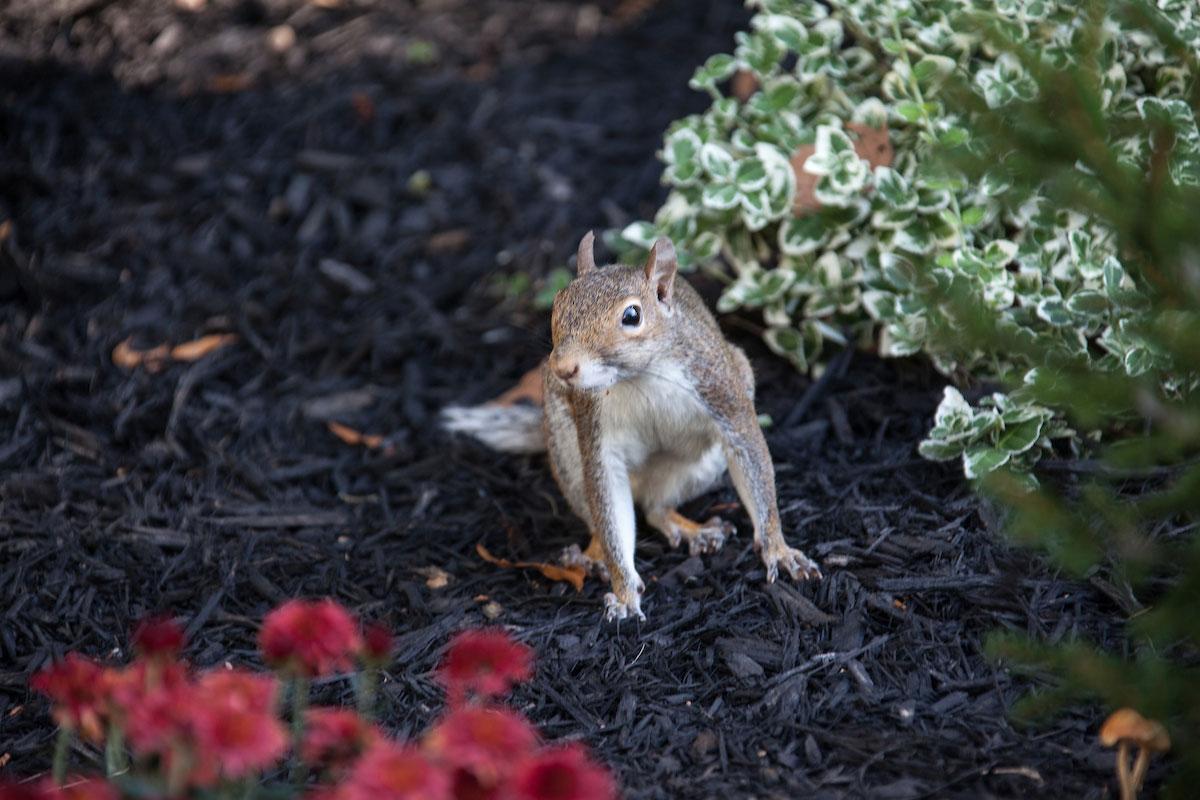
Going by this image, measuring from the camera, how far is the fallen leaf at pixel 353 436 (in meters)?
4.44

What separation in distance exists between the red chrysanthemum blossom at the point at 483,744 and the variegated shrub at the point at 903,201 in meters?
1.93

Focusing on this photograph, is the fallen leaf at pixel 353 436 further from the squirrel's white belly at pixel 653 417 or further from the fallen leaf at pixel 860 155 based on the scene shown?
the fallen leaf at pixel 860 155

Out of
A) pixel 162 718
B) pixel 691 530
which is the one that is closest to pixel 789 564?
pixel 691 530

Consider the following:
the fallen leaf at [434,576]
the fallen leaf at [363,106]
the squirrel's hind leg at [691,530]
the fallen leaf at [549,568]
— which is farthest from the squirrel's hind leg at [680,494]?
the fallen leaf at [363,106]

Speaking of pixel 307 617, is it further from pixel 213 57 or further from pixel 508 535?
pixel 213 57

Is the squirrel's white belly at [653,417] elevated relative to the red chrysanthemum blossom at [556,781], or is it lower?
lower

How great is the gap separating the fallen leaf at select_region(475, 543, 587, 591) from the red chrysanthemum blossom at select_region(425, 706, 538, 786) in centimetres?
176

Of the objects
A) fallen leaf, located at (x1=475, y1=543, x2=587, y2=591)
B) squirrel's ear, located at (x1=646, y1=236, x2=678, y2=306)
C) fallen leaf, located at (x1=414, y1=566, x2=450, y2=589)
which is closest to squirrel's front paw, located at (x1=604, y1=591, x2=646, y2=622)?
fallen leaf, located at (x1=475, y1=543, x2=587, y2=591)

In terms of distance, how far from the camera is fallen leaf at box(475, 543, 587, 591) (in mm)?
3639

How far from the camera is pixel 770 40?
4.22m

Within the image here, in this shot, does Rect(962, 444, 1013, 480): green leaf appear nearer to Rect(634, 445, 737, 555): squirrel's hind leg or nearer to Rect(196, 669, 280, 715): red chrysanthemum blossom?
Rect(634, 445, 737, 555): squirrel's hind leg

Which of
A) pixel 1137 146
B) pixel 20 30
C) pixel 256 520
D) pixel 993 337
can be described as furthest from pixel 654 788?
pixel 20 30

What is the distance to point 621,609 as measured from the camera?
3.36m

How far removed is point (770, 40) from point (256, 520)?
7.22 ft
